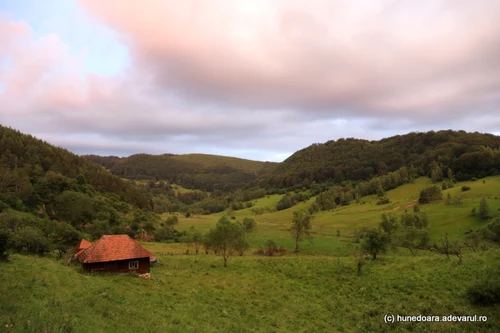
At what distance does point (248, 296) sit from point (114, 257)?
54.0ft

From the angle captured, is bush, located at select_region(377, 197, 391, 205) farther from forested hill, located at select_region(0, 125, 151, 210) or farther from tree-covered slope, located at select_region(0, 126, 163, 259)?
forested hill, located at select_region(0, 125, 151, 210)

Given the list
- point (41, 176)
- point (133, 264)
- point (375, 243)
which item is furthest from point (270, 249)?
point (41, 176)

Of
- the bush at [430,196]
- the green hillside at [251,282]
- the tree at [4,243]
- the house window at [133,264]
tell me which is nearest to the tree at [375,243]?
the green hillside at [251,282]

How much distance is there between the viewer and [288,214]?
142 meters

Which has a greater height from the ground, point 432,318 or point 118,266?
point 118,266

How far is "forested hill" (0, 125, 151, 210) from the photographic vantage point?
266 feet

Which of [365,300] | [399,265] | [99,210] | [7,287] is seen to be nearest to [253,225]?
[99,210]

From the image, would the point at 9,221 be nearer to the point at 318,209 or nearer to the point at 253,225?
the point at 253,225

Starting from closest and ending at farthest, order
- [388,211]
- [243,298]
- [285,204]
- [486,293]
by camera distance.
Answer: [486,293], [243,298], [388,211], [285,204]

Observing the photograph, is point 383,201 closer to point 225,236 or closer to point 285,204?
point 285,204

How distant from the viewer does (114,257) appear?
34.7 m

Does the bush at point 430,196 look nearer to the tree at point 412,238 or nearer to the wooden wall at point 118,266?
the tree at point 412,238

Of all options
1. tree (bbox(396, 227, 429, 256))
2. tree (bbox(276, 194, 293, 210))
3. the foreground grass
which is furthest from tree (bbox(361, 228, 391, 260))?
tree (bbox(276, 194, 293, 210))

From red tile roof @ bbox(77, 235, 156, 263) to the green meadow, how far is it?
6.95ft
